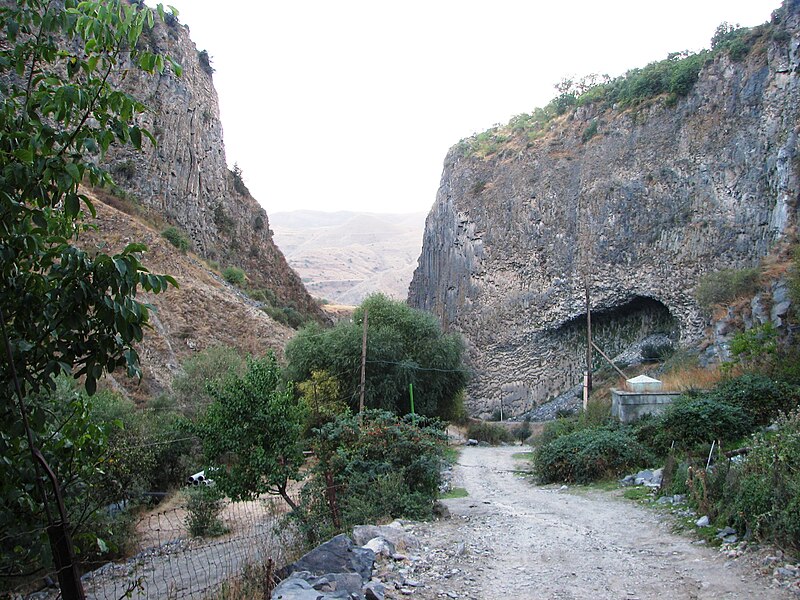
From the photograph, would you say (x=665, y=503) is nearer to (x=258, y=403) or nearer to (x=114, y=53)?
(x=258, y=403)

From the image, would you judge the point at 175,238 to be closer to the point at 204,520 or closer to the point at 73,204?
the point at 204,520

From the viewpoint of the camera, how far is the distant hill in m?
121

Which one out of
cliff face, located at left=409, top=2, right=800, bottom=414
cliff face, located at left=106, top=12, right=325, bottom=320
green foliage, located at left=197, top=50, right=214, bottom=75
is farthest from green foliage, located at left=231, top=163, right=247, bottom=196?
cliff face, located at left=409, top=2, right=800, bottom=414

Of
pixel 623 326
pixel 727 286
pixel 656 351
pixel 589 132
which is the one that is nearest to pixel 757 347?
pixel 727 286

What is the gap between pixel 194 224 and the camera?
38.1 m

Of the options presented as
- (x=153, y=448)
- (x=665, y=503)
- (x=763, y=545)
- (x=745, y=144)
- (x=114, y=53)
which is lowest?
(x=153, y=448)

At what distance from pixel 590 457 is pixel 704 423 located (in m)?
2.71

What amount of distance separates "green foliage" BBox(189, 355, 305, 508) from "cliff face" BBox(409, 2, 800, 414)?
24887 millimetres

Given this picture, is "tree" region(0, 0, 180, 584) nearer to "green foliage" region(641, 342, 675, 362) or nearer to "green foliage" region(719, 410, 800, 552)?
"green foliage" region(719, 410, 800, 552)

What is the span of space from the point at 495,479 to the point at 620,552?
32.4 feet

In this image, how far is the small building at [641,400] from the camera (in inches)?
699

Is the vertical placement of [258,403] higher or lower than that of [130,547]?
higher

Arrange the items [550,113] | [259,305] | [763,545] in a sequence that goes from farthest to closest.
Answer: [550,113], [259,305], [763,545]

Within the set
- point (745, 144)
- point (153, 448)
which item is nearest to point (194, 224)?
point (153, 448)
